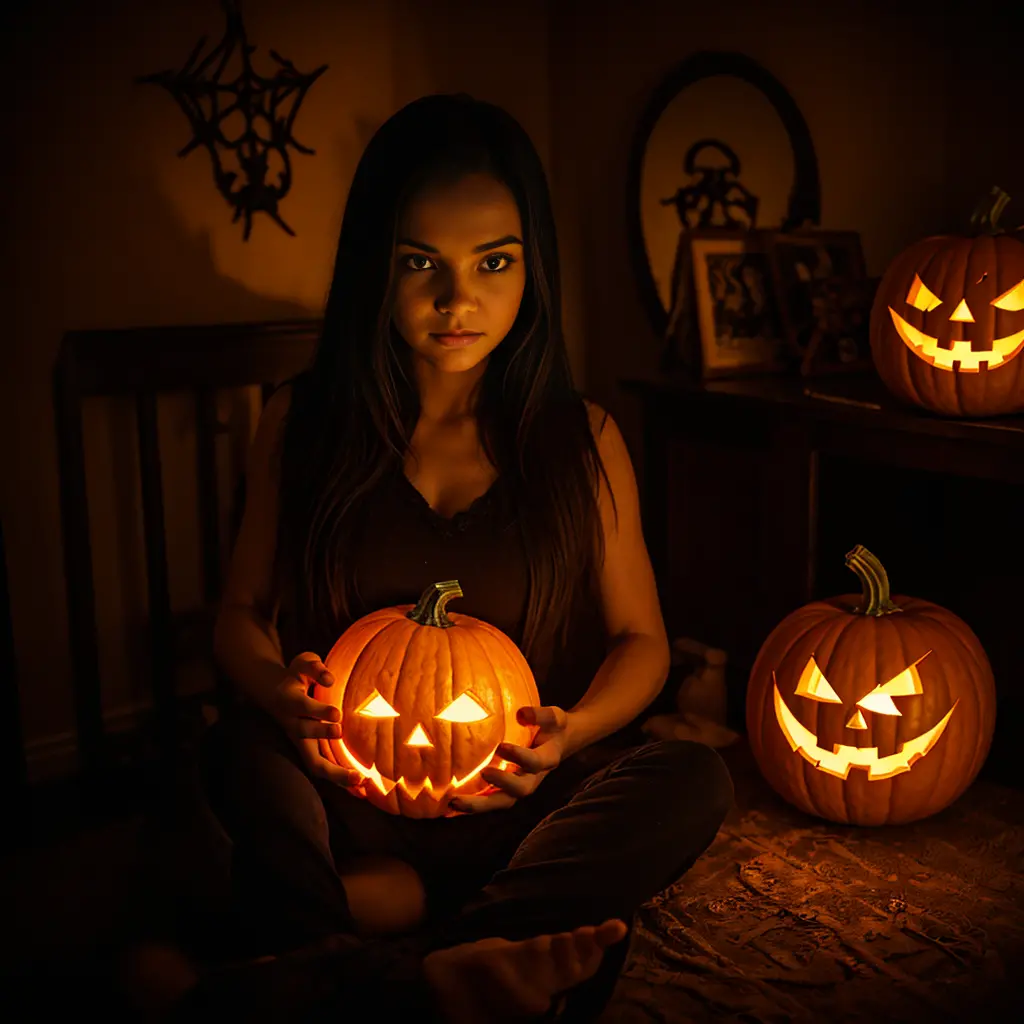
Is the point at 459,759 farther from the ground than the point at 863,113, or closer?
closer

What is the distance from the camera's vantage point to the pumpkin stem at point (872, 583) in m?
1.78

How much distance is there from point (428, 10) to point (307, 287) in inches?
24.2

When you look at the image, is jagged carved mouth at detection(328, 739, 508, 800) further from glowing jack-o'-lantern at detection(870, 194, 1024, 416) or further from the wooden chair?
glowing jack-o'-lantern at detection(870, 194, 1024, 416)

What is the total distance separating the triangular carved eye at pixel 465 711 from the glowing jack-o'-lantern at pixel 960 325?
0.91 m

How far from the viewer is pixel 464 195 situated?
151 cm

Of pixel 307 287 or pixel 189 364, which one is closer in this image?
pixel 189 364

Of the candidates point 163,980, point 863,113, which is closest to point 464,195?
point 163,980

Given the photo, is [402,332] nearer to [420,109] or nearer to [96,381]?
[420,109]

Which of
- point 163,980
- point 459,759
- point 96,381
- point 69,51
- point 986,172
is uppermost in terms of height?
point 69,51

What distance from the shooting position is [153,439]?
207cm

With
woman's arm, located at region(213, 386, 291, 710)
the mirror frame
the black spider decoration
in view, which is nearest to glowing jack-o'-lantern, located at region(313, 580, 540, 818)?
woman's arm, located at region(213, 386, 291, 710)

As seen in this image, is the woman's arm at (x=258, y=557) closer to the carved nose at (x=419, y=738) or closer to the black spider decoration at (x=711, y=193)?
the carved nose at (x=419, y=738)

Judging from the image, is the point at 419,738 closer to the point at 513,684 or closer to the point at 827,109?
the point at 513,684

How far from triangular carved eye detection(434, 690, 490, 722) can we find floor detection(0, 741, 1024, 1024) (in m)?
0.32
